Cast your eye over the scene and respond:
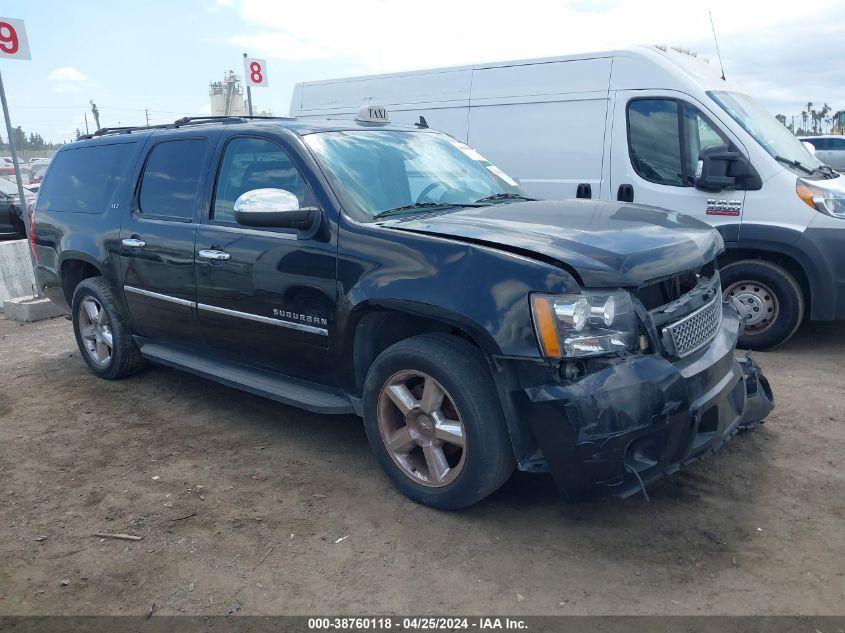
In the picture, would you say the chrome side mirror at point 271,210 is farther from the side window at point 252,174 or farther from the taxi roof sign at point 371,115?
the taxi roof sign at point 371,115

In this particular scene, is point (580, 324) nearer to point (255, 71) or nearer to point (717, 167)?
point (717, 167)

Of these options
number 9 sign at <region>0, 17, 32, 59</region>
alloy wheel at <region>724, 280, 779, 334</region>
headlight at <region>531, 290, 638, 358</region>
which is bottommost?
alloy wheel at <region>724, 280, 779, 334</region>

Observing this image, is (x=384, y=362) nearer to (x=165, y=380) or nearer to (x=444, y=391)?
(x=444, y=391)

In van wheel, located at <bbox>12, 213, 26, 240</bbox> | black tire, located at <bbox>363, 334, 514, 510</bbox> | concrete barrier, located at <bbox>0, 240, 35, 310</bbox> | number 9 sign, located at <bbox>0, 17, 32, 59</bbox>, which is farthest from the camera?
van wheel, located at <bbox>12, 213, 26, 240</bbox>

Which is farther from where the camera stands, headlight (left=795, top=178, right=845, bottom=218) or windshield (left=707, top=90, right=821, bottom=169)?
windshield (left=707, top=90, right=821, bottom=169)

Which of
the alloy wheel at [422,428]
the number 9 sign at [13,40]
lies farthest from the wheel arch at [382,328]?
the number 9 sign at [13,40]

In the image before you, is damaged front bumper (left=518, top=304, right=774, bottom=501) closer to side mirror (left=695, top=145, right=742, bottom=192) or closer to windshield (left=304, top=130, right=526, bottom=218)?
windshield (left=304, top=130, right=526, bottom=218)

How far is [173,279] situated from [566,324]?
2732 millimetres

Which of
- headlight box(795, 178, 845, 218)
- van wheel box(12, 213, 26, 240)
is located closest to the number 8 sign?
van wheel box(12, 213, 26, 240)

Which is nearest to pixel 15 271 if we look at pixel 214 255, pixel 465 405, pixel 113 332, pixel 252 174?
pixel 113 332

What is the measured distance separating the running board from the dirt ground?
374 millimetres

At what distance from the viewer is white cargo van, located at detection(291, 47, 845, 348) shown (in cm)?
552

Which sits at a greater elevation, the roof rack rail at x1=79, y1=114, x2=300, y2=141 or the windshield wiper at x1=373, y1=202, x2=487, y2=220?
the roof rack rail at x1=79, y1=114, x2=300, y2=141

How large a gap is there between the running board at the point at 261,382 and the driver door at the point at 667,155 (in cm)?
372
